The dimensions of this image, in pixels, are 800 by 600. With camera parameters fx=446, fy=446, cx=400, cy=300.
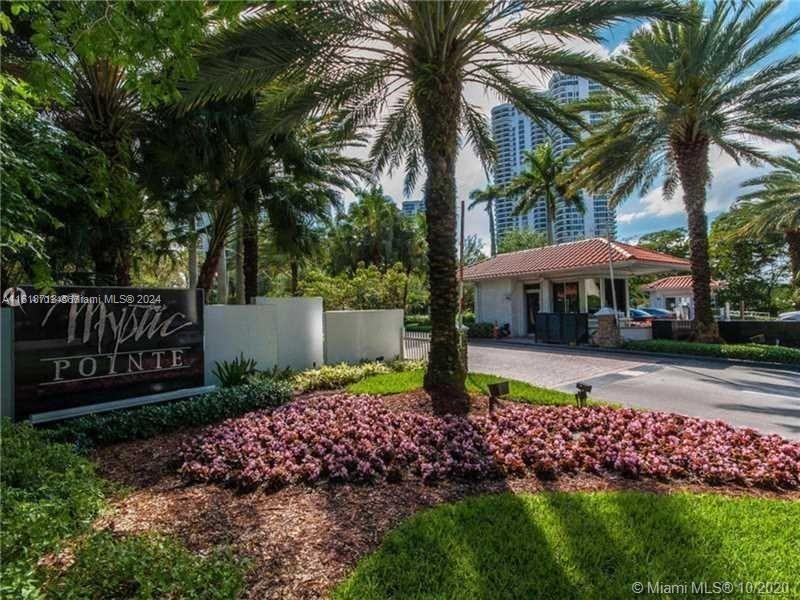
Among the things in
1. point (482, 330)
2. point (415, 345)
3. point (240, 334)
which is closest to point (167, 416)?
point (240, 334)

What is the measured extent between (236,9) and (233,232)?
14282 mm

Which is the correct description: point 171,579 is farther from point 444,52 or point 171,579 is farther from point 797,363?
point 797,363

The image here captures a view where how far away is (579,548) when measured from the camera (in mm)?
3277

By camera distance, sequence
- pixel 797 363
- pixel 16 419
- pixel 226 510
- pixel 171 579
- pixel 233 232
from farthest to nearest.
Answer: pixel 233 232
pixel 797 363
pixel 16 419
pixel 226 510
pixel 171 579

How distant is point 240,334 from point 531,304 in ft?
54.1

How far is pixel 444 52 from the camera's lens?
24.5ft

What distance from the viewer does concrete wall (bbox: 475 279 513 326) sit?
76.5 feet

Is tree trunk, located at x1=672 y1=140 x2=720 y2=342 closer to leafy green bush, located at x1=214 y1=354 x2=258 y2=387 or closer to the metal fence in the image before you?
the metal fence

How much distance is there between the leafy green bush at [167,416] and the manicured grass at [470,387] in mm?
1834

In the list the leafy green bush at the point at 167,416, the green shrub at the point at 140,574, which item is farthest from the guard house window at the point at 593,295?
the green shrub at the point at 140,574

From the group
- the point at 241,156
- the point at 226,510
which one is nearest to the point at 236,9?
the point at 226,510

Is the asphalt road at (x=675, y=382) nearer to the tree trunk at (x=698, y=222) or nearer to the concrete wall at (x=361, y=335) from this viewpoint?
the tree trunk at (x=698, y=222)

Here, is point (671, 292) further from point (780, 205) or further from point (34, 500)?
point (34, 500)

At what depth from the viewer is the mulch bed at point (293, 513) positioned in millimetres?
3145
